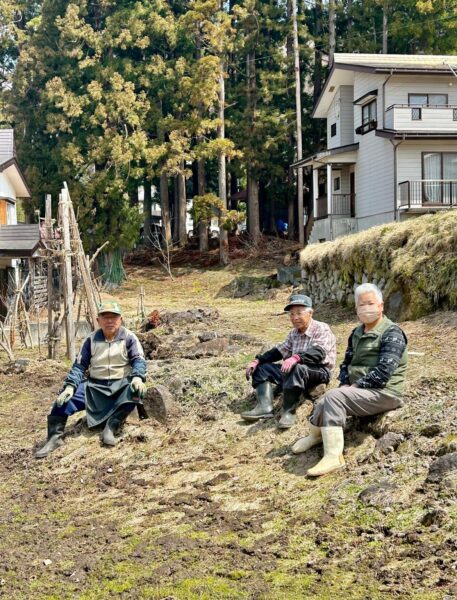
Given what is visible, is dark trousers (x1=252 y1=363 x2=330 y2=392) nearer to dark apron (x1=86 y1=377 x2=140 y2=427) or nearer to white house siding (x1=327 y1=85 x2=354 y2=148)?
dark apron (x1=86 y1=377 x2=140 y2=427)

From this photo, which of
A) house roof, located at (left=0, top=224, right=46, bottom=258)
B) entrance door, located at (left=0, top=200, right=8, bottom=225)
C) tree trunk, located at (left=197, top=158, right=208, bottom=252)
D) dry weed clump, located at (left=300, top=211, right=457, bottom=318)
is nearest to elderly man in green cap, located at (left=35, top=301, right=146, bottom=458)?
dry weed clump, located at (left=300, top=211, right=457, bottom=318)

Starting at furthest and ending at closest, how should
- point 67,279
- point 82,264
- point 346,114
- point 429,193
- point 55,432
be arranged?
point 346,114, point 429,193, point 82,264, point 67,279, point 55,432

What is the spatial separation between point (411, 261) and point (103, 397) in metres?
7.06

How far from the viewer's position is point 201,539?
4559mm

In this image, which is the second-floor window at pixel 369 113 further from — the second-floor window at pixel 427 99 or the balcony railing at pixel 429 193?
the balcony railing at pixel 429 193

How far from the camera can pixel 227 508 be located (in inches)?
199

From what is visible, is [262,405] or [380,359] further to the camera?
[262,405]

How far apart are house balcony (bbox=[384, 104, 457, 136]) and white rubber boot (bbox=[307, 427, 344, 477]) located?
18.9m

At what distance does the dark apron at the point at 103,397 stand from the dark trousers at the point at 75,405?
0.05 metres

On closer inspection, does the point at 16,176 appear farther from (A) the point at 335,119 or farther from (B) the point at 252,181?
(A) the point at 335,119

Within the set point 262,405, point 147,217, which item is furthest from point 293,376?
point 147,217

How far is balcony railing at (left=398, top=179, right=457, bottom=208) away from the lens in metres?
21.9

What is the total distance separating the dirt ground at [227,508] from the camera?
12.8 feet

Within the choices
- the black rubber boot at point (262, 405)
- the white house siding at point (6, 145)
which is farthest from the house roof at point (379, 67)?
the black rubber boot at point (262, 405)
